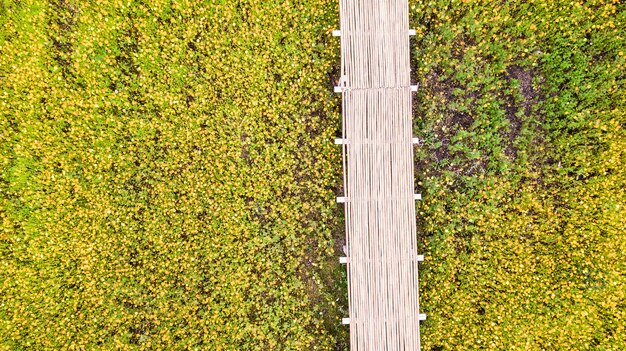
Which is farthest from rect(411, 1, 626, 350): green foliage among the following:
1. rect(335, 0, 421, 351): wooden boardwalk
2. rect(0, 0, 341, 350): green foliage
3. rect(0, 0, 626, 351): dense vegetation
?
rect(0, 0, 341, 350): green foliage

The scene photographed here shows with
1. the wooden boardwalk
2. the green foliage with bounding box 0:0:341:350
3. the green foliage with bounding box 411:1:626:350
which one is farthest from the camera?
the green foliage with bounding box 0:0:341:350

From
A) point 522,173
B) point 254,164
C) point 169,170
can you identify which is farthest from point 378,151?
point 169,170

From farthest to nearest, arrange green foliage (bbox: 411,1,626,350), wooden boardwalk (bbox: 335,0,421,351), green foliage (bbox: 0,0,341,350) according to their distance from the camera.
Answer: green foliage (bbox: 0,0,341,350)
green foliage (bbox: 411,1,626,350)
wooden boardwalk (bbox: 335,0,421,351)

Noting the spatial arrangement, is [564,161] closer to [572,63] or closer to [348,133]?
[572,63]

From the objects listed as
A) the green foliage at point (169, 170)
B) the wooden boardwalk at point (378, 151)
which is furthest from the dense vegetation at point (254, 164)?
the wooden boardwalk at point (378, 151)

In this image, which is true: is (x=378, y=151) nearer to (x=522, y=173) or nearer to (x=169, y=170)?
(x=522, y=173)

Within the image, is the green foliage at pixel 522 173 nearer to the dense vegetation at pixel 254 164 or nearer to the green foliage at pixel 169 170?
the dense vegetation at pixel 254 164

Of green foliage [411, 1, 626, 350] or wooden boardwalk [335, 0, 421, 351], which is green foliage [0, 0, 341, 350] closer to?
wooden boardwalk [335, 0, 421, 351]
